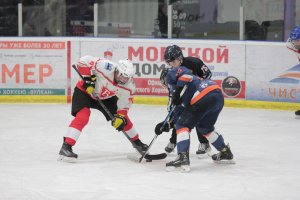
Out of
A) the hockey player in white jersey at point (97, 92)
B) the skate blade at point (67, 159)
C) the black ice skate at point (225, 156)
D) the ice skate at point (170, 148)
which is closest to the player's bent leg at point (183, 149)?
the black ice skate at point (225, 156)

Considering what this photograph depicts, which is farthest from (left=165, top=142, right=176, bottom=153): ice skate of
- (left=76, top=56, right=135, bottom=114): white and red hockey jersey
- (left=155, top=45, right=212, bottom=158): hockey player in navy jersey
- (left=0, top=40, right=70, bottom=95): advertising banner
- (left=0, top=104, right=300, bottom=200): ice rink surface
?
(left=0, top=40, right=70, bottom=95): advertising banner

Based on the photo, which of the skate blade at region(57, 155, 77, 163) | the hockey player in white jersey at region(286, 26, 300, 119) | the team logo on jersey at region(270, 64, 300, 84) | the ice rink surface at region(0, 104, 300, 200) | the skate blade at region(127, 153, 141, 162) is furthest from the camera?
the team logo on jersey at region(270, 64, 300, 84)

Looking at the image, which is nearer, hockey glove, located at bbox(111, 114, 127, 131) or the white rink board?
hockey glove, located at bbox(111, 114, 127, 131)

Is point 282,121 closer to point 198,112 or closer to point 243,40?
point 243,40

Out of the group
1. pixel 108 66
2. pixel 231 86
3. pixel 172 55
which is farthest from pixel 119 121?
pixel 231 86

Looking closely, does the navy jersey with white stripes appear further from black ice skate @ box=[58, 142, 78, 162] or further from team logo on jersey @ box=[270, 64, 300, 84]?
team logo on jersey @ box=[270, 64, 300, 84]

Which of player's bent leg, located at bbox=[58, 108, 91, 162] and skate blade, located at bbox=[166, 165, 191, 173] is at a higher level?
player's bent leg, located at bbox=[58, 108, 91, 162]

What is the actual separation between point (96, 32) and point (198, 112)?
4.80 metres

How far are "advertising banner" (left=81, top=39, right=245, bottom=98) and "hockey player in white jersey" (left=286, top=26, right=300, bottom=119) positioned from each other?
0.93 metres

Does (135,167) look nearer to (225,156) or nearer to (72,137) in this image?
(72,137)

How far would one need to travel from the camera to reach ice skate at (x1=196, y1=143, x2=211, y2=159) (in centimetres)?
577

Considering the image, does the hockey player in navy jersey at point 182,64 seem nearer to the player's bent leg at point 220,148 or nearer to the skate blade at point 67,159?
the player's bent leg at point 220,148

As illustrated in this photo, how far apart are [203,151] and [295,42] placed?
276cm

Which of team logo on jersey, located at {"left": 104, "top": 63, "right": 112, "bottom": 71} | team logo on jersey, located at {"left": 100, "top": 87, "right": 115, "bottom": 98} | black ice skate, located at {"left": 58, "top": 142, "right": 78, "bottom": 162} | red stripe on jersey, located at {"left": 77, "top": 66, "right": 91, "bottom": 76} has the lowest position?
black ice skate, located at {"left": 58, "top": 142, "right": 78, "bottom": 162}
